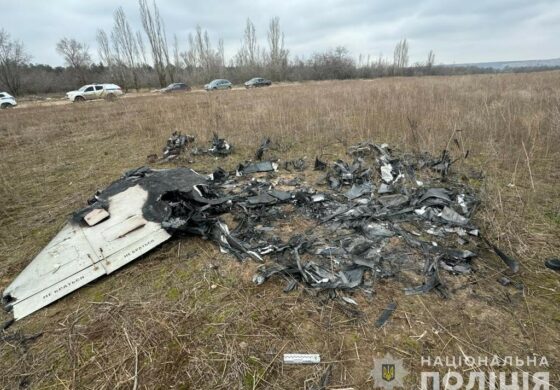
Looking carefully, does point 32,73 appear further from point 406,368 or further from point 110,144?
point 406,368

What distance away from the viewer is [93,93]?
61.1 feet

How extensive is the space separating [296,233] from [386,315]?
110cm

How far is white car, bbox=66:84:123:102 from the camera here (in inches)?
715

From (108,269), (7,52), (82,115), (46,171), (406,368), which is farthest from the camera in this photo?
(7,52)

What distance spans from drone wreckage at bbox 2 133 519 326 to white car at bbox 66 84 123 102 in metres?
19.0

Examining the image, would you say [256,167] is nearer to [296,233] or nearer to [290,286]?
[296,233]

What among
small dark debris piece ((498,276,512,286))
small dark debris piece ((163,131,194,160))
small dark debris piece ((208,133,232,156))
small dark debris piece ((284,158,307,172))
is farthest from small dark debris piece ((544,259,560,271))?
small dark debris piece ((163,131,194,160))

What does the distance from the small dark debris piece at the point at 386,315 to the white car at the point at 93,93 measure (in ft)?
69.3

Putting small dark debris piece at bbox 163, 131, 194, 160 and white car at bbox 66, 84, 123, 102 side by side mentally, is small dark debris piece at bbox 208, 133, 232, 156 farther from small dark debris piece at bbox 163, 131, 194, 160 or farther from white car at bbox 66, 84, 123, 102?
white car at bbox 66, 84, 123, 102

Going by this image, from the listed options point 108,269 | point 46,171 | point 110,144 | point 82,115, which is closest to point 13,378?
point 108,269

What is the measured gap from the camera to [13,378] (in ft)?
5.04

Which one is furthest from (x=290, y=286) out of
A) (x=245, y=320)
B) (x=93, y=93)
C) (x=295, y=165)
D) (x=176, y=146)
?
(x=93, y=93)

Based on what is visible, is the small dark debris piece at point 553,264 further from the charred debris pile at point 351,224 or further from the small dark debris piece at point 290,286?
the small dark debris piece at point 290,286

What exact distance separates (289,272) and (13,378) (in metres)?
1.73
